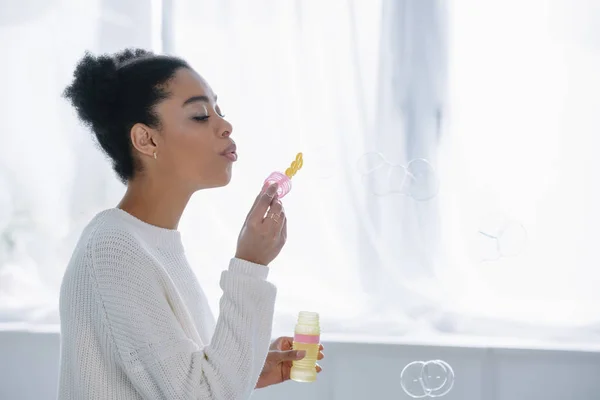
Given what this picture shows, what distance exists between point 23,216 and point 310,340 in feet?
5.35

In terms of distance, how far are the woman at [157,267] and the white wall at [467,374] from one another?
1086mm

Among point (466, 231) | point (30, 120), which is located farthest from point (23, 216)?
point (466, 231)

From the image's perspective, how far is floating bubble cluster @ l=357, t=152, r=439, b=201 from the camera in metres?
2.30

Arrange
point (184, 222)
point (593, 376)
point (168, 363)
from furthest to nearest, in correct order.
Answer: point (184, 222), point (593, 376), point (168, 363)

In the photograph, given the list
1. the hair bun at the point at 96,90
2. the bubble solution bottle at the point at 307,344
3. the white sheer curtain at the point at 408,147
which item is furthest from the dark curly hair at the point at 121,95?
the white sheer curtain at the point at 408,147

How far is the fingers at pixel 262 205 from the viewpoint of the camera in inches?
41.8

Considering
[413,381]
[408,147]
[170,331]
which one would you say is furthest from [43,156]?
[170,331]

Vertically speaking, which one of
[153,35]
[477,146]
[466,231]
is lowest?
[466,231]

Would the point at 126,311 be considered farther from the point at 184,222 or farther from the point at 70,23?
the point at 70,23

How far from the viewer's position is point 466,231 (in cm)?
234

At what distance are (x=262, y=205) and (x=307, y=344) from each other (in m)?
0.30

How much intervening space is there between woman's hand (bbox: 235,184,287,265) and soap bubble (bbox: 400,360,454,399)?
1.17 metres

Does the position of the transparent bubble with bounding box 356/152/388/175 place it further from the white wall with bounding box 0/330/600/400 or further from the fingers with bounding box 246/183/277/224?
the fingers with bounding box 246/183/277/224

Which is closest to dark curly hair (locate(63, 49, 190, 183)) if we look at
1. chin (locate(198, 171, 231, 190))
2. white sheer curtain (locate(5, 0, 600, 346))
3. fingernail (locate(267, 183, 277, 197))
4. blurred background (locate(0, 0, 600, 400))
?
chin (locate(198, 171, 231, 190))
